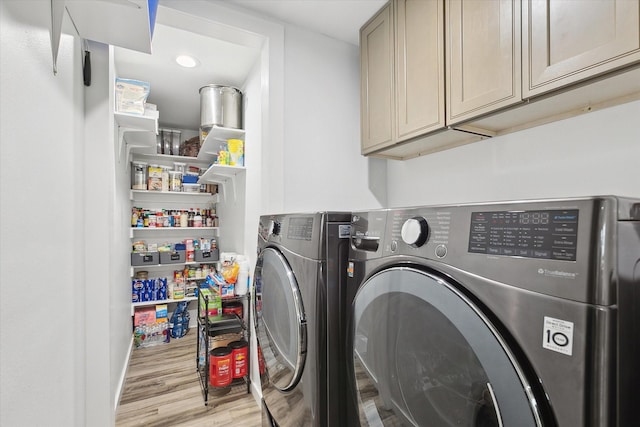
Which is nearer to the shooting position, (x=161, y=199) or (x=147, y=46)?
(x=147, y=46)

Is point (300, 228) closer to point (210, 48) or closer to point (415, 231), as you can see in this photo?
point (415, 231)

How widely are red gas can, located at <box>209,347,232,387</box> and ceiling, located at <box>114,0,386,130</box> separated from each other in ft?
7.07

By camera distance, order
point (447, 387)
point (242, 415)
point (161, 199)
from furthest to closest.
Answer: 1. point (161, 199)
2. point (242, 415)
3. point (447, 387)

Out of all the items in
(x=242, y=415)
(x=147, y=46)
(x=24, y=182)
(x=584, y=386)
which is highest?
(x=147, y=46)

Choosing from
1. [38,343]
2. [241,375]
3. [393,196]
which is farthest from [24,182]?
[241,375]

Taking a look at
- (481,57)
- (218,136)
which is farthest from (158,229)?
(481,57)

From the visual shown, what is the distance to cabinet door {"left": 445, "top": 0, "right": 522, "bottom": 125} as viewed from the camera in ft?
3.59

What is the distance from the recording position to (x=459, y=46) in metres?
1.27

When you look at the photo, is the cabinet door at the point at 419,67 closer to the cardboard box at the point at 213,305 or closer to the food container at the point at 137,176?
the cardboard box at the point at 213,305

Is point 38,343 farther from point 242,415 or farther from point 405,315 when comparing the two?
point 242,415

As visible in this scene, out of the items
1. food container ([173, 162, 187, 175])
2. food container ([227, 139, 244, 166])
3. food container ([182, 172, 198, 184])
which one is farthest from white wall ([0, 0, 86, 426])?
food container ([173, 162, 187, 175])

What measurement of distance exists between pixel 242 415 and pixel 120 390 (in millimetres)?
947

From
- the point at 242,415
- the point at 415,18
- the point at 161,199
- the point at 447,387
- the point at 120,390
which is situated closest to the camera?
the point at 447,387

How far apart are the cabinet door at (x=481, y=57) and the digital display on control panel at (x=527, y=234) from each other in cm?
77
